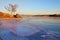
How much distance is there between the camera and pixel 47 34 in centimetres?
117

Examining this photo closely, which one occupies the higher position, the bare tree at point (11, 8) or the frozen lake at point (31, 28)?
the bare tree at point (11, 8)

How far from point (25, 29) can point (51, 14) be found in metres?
0.35

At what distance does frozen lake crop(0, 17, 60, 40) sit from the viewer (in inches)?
45.9

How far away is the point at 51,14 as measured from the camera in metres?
1.22

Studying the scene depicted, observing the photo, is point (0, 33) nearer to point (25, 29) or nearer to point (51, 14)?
point (25, 29)

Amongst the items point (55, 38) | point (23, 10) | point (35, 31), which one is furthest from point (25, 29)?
point (55, 38)

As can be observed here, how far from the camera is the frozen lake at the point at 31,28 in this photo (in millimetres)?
1166

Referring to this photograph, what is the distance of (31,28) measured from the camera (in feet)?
3.94

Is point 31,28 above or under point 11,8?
under

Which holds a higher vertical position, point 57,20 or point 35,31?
point 57,20

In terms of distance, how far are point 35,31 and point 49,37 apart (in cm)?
17

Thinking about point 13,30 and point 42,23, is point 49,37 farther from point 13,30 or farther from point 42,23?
point 13,30

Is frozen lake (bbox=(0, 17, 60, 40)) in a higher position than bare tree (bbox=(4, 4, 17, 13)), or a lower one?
lower

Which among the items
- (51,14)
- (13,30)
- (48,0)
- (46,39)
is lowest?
(46,39)
